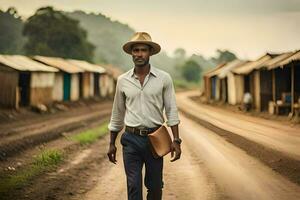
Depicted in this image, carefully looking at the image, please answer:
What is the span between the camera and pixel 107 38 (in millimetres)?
118250

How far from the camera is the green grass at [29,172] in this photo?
6.97 meters

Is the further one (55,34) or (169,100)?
(55,34)

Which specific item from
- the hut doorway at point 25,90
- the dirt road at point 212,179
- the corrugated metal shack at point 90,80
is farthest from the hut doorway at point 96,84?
the dirt road at point 212,179

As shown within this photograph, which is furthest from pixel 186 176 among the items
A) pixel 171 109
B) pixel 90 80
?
pixel 90 80

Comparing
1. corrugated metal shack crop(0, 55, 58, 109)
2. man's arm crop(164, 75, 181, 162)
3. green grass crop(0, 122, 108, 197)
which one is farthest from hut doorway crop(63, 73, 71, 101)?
man's arm crop(164, 75, 181, 162)

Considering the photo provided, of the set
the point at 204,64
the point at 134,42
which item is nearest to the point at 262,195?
the point at 134,42

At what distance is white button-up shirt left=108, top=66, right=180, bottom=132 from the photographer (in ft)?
14.0

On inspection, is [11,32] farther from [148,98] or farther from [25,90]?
[148,98]

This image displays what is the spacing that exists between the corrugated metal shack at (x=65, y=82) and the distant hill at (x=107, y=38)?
1542 inches

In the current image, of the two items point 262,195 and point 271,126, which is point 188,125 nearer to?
point 271,126

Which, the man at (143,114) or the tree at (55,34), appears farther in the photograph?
the tree at (55,34)

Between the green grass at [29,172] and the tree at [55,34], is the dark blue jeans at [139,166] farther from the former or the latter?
the tree at [55,34]

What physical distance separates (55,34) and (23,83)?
78.7 feet

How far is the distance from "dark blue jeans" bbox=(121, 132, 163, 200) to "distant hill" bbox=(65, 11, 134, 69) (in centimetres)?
6633
